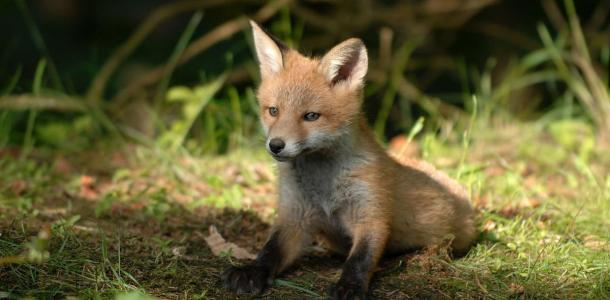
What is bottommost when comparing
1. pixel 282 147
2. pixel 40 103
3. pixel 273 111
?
pixel 40 103

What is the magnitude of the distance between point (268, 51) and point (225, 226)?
119cm

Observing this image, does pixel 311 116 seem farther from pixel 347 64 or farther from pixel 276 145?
pixel 347 64

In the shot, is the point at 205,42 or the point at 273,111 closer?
the point at 273,111

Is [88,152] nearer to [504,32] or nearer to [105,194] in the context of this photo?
[105,194]

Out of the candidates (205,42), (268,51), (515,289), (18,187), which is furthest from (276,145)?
(205,42)

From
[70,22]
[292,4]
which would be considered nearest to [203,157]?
[292,4]

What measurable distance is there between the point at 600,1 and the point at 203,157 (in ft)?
20.1

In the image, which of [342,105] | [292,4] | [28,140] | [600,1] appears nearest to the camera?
[342,105]

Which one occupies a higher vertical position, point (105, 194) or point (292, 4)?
point (292, 4)

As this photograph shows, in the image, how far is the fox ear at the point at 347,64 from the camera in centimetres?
384

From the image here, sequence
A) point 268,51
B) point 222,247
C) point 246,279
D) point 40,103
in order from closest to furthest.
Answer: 1. point 246,279
2. point 268,51
3. point 222,247
4. point 40,103

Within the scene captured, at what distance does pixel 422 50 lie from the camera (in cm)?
884

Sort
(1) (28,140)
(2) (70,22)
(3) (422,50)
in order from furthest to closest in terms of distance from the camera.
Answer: (2) (70,22) → (3) (422,50) → (1) (28,140)

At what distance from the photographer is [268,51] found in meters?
4.05
